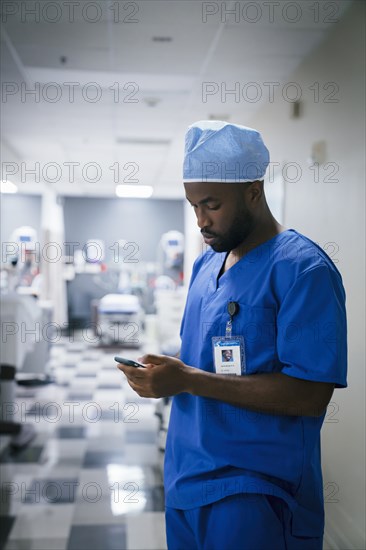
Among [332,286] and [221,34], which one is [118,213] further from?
[332,286]

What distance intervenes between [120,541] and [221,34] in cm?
260

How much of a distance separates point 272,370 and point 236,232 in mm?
312

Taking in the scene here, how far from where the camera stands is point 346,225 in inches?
103

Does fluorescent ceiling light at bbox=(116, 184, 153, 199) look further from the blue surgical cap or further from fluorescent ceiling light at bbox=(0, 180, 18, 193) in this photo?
A: the blue surgical cap

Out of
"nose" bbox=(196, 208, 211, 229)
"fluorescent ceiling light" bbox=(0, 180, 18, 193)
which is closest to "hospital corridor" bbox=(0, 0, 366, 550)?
"nose" bbox=(196, 208, 211, 229)

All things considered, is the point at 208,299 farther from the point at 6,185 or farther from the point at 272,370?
the point at 6,185

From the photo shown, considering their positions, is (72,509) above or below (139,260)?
below

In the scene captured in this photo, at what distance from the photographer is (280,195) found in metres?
3.78

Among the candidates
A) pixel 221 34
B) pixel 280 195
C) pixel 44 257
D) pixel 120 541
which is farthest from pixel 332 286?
pixel 44 257

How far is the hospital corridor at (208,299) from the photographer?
1.15 metres

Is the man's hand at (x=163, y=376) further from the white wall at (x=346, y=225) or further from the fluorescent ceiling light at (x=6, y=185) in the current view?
the fluorescent ceiling light at (x=6, y=185)

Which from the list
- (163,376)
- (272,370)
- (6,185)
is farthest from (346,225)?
(6,185)

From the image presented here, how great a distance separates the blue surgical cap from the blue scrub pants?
2.23 ft

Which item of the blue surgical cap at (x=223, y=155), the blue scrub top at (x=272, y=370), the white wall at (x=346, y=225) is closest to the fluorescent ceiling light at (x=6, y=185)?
the white wall at (x=346, y=225)
